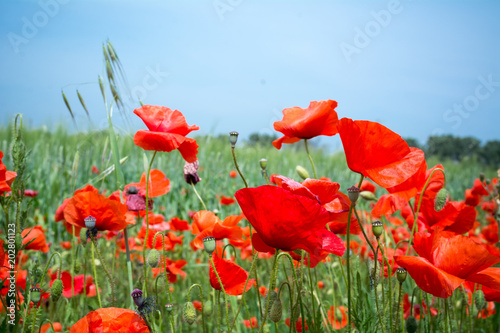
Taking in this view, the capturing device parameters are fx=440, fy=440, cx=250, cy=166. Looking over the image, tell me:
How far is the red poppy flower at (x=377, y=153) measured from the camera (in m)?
0.66

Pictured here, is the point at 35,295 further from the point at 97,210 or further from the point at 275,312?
the point at 275,312

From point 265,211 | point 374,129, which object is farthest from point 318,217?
point 374,129

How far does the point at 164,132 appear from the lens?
825 millimetres

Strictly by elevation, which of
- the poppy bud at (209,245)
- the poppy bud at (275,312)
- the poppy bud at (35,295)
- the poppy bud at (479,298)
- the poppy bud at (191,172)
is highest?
the poppy bud at (191,172)

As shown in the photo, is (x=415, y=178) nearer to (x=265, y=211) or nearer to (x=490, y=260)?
(x=490, y=260)

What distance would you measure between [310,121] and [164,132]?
28 centimetres

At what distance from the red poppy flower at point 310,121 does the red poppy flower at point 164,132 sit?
7.3 inches

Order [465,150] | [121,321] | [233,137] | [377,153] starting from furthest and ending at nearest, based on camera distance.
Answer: [465,150] < [233,137] < [377,153] < [121,321]

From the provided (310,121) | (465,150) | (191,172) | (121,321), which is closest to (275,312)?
(121,321)

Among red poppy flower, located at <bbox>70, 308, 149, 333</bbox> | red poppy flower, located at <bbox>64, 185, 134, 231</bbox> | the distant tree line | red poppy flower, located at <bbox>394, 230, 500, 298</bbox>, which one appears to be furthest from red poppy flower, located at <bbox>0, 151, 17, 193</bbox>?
the distant tree line

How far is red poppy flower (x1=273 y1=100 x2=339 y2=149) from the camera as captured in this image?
0.85 meters

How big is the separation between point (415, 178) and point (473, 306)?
467 mm

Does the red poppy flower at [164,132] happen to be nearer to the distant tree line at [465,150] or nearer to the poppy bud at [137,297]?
the poppy bud at [137,297]

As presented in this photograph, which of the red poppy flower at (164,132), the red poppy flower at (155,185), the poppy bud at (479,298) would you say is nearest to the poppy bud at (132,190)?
the red poppy flower at (155,185)
